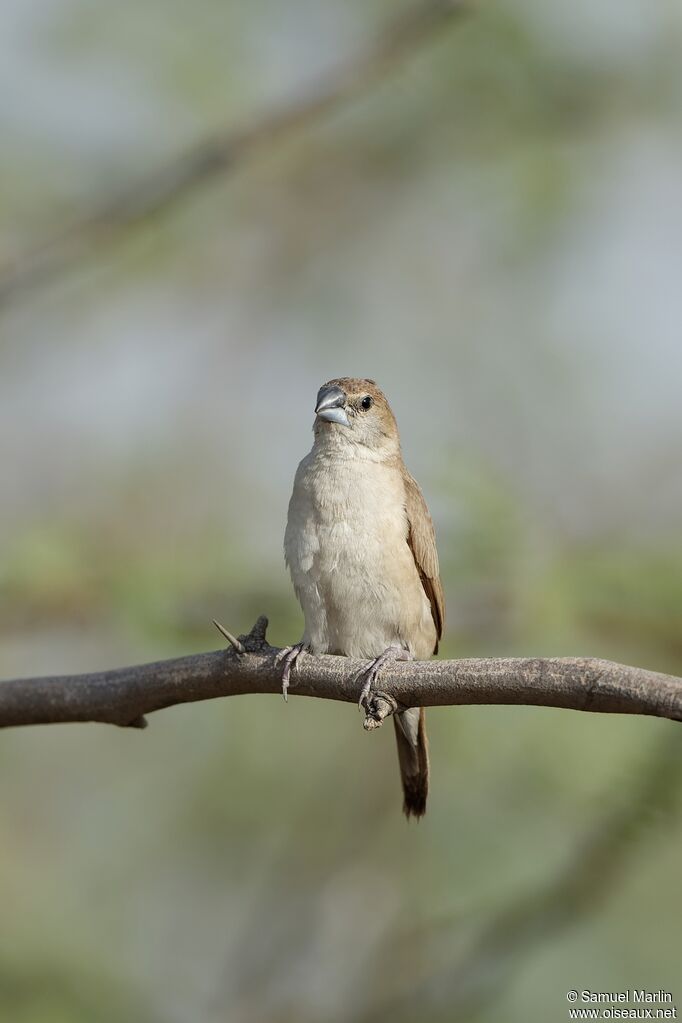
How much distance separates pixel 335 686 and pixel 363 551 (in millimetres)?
1311

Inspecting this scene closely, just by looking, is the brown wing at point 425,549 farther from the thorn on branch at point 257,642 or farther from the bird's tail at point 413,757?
the thorn on branch at point 257,642

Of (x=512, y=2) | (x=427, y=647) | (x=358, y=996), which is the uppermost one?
(x=512, y=2)

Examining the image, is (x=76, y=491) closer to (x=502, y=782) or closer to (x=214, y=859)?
(x=214, y=859)

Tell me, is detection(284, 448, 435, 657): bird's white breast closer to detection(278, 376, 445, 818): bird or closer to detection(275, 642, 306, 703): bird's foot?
detection(278, 376, 445, 818): bird

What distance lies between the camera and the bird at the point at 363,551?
5164mm

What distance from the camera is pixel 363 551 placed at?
5.17m

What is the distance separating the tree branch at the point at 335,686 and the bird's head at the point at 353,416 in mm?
1450

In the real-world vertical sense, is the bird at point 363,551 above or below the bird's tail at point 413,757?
above

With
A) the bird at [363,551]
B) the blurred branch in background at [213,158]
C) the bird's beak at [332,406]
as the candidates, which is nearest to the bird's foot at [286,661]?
the bird at [363,551]

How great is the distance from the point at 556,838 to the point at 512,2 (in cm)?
494

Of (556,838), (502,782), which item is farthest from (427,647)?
(556,838)

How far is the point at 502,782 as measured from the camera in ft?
21.5

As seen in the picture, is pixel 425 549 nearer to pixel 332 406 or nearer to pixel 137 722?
pixel 332 406

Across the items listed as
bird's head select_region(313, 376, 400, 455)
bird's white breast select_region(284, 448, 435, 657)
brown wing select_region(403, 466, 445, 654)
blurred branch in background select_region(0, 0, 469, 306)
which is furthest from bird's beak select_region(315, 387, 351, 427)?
blurred branch in background select_region(0, 0, 469, 306)
